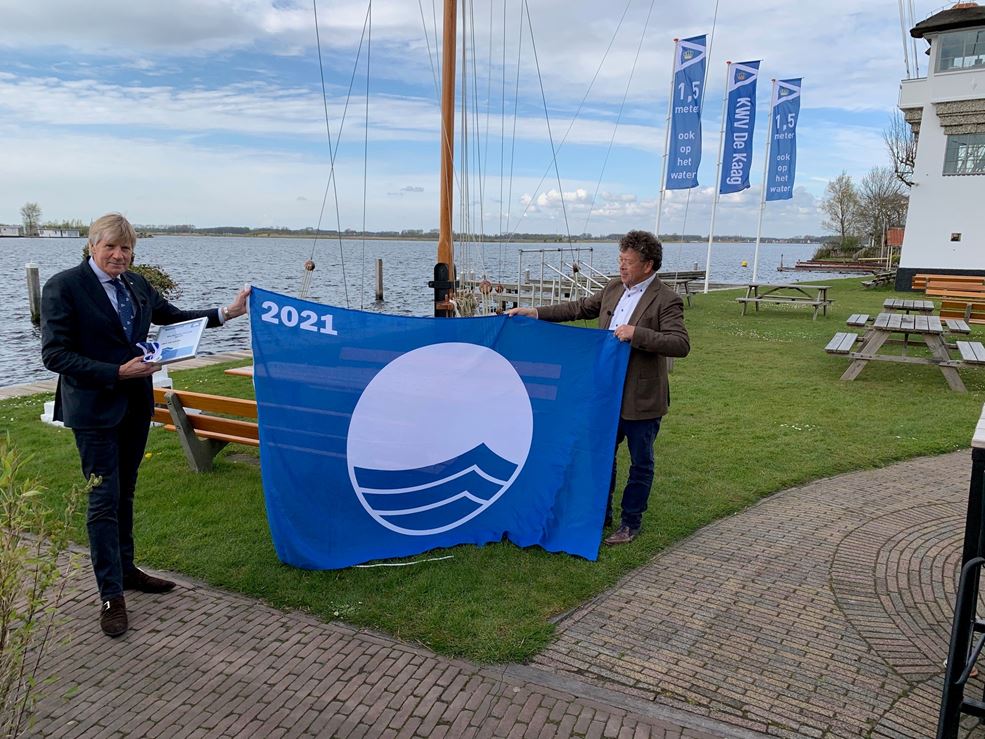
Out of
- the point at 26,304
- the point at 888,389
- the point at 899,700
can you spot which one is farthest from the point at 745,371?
the point at 26,304

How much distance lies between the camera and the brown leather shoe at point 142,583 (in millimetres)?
4082

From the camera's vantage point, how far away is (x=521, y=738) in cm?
288

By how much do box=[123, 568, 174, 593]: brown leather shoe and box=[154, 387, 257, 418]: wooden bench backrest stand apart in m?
1.55

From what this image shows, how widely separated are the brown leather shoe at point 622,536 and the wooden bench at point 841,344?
7.20m

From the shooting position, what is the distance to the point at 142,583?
13.4 feet

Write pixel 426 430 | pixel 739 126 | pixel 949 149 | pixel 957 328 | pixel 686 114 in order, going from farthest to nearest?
1. pixel 949 149
2. pixel 739 126
3. pixel 686 114
4. pixel 957 328
5. pixel 426 430

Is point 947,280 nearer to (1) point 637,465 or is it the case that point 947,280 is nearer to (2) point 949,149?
(2) point 949,149

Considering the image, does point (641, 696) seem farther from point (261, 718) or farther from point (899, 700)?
Result: point (261, 718)

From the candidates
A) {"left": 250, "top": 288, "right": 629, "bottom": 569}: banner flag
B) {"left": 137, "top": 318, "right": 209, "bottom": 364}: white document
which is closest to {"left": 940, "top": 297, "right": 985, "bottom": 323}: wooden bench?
{"left": 250, "top": 288, "right": 629, "bottom": 569}: banner flag

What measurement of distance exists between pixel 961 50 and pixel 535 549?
33.5 meters

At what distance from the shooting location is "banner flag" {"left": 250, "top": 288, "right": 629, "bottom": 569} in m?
4.20

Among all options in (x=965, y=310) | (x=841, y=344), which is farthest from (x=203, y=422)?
(x=965, y=310)

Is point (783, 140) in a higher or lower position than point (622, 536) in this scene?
higher

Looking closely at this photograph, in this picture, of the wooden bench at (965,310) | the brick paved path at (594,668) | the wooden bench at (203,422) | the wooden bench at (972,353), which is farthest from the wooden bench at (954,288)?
the wooden bench at (203,422)
